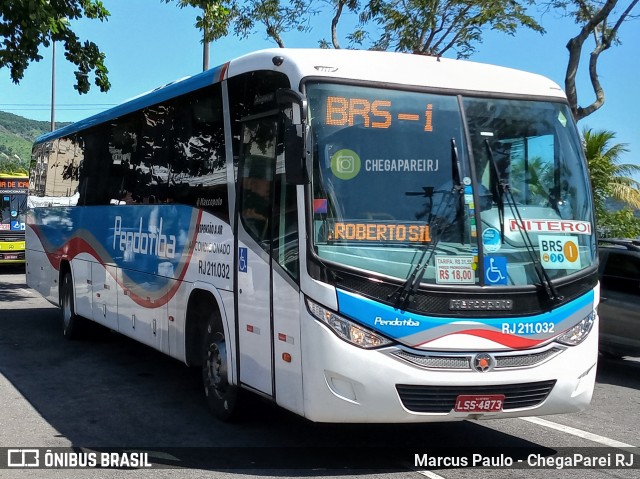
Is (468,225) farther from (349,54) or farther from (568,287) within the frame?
(349,54)

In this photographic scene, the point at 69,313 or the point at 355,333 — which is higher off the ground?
the point at 355,333

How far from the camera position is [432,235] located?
21.0 ft

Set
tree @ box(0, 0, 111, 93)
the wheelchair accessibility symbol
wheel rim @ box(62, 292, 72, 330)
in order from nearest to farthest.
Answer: the wheelchair accessibility symbol < wheel rim @ box(62, 292, 72, 330) < tree @ box(0, 0, 111, 93)

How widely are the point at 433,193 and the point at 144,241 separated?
189 inches

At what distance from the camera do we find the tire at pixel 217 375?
7.86 meters

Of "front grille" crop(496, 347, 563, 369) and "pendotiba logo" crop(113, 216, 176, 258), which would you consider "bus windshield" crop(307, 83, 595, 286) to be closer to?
"front grille" crop(496, 347, 563, 369)

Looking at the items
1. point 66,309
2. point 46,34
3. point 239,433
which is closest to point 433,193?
point 239,433

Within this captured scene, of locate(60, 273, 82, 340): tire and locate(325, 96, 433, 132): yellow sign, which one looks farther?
locate(60, 273, 82, 340): tire

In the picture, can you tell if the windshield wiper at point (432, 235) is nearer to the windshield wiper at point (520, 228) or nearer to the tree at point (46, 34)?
the windshield wiper at point (520, 228)

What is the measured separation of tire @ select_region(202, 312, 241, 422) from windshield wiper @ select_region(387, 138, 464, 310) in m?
2.19

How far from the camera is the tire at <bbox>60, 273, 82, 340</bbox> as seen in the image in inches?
524

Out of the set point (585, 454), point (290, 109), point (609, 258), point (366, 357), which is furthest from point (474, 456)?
point (609, 258)

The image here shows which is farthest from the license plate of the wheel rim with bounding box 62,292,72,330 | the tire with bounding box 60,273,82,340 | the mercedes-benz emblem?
the wheel rim with bounding box 62,292,72,330

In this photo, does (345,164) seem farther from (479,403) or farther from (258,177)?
(479,403)
